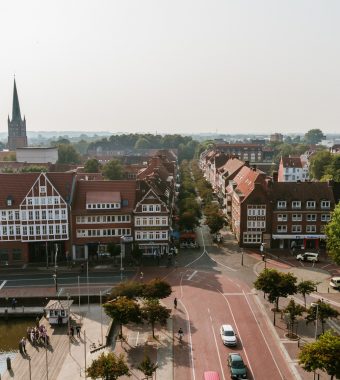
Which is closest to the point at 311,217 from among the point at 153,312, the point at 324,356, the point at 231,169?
the point at 231,169

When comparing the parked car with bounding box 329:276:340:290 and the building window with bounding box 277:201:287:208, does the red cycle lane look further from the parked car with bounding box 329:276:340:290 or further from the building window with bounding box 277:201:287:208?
the building window with bounding box 277:201:287:208

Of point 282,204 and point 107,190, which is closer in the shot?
point 107,190

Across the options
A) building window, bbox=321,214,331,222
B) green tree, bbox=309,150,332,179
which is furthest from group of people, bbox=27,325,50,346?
green tree, bbox=309,150,332,179

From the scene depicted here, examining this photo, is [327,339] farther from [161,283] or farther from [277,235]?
[277,235]

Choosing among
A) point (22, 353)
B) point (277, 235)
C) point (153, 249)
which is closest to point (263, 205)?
point (277, 235)

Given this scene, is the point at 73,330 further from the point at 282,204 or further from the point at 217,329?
the point at 282,204

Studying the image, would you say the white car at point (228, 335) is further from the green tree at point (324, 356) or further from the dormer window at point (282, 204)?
the dormer window at point (282, 204)

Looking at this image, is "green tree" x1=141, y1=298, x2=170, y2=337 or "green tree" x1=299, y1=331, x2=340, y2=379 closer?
"green tree" x1=299, y1=331, x2=340, y2=379
